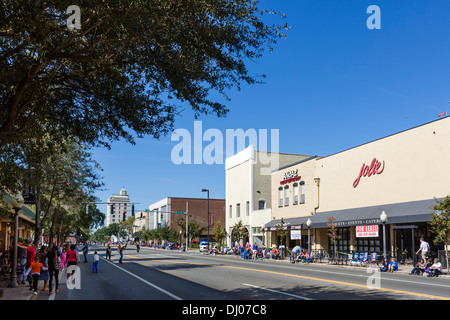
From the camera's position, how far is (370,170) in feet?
111

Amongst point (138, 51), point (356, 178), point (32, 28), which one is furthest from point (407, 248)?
point (32, 28)

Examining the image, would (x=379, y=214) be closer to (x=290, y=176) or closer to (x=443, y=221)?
(x=443, y=221)

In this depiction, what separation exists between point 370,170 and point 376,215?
14.1 ft

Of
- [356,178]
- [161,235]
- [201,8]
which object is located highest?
[201,8]

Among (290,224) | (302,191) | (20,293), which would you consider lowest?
(20,293)

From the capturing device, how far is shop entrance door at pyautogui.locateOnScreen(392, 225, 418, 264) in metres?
29.5

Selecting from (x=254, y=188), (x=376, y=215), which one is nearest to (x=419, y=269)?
(x=376, y=215)

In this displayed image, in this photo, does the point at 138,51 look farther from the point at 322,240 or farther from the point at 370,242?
the point at 322,240

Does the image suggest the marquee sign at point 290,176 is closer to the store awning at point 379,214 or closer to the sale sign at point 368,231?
the store awning at point 379,214

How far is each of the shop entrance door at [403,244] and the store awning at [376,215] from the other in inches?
51.9

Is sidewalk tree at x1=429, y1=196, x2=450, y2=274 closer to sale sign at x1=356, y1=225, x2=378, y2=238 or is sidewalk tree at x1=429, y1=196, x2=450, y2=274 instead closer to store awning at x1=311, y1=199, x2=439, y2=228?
store awning at x1=311, y1=199, x2=439, y2=228

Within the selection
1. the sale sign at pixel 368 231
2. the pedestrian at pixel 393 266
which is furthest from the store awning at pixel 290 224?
the pedestrian at pixel 393 266
